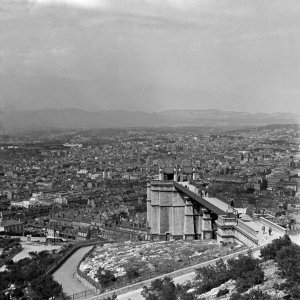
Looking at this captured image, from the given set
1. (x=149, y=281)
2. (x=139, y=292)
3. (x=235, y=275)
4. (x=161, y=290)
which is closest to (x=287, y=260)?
(x=235, y=275)

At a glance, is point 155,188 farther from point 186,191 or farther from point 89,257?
point 89,257

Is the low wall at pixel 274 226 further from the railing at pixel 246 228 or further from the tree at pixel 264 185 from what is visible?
the tree at pixel 264 185

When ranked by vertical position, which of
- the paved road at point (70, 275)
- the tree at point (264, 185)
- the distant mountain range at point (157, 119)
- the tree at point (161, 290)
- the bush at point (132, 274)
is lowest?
the tree at point (264, 185)

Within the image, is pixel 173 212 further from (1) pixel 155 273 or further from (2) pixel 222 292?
(2) pixel 222 292

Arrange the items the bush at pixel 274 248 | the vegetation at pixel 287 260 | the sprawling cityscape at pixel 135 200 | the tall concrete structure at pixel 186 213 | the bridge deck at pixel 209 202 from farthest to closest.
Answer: the bridge deck at pixel 209 202 < the tall concrete structure at pixel 186 213 < the sprawling cityscape at pixel 135 200 < the bush at pixel 274 248 < the vegetation at pixel 287 260

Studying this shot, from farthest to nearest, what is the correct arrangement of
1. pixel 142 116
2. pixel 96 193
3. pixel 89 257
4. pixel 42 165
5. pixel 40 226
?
pixel 142 116 < pixel 42 165 < pixel 96 193 < pixel 40 226 < pixel 89 257

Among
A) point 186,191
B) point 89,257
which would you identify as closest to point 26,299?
point 89,257

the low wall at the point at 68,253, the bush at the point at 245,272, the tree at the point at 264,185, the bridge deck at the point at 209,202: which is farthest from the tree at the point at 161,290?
the tree at the point at 264,185
